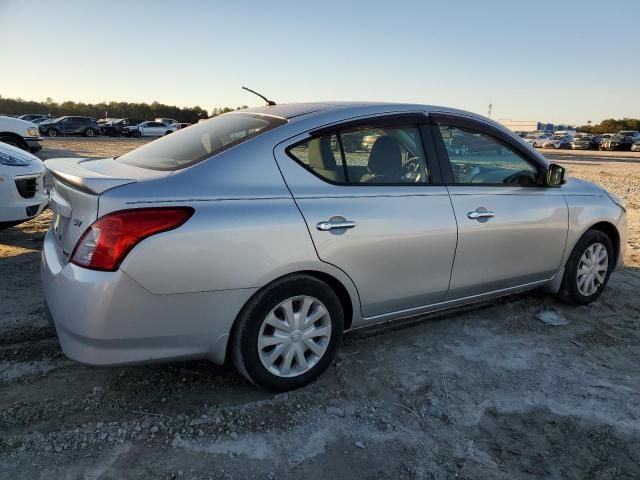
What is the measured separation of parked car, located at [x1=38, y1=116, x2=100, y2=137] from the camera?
38688mm

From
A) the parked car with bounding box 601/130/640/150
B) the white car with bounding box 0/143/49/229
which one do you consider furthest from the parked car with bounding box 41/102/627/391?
the parked car with bounding box 601/130/640/150

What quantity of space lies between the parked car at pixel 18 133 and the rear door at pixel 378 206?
34.6ft

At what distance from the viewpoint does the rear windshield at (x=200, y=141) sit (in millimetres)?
2928

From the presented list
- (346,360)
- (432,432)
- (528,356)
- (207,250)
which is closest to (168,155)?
(207,250)

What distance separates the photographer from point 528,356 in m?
3.61

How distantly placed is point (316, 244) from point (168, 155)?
3.42ft

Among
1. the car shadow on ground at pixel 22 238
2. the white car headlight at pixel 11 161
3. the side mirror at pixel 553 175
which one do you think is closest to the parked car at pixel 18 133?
the car shadow on ground at pixel 22 238

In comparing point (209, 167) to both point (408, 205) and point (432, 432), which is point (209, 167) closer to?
point (408, 205)

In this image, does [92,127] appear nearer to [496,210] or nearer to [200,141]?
[200,141]

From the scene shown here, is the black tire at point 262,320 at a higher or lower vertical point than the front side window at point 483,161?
lower

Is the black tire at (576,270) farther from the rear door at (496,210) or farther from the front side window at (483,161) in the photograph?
the front side window at (483,161)

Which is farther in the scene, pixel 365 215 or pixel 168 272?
pixel 365 215

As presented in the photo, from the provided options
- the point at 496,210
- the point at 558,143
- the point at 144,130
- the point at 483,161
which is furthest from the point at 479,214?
the point at 558,143

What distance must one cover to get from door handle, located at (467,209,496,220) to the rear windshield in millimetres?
1383
